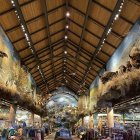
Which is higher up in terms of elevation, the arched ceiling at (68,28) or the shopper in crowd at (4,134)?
the arched ceiling at (68,28)

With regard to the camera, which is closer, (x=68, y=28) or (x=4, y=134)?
(x=4, y=134)

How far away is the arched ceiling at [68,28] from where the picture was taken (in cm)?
1209

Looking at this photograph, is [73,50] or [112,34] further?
[73,50]

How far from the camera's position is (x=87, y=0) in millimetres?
12047

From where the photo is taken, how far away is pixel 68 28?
16766mm

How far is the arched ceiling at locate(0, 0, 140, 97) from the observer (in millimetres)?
12094

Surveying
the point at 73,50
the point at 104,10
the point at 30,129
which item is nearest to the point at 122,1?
the point at 104,10

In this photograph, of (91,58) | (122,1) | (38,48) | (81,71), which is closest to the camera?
(122,1)

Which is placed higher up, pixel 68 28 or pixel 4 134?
pixel 68 28

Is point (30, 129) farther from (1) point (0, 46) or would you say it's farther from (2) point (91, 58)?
(2) point (91, 58)

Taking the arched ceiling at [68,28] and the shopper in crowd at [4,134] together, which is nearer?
the shopper in crowd at [4,134]

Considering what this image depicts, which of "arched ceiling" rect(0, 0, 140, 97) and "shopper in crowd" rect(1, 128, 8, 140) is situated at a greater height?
"arched ceiling" rect(0, 0, 140, 97)

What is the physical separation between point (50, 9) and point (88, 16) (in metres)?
2.13

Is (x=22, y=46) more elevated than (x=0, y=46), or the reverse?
(x=22, y=46)
